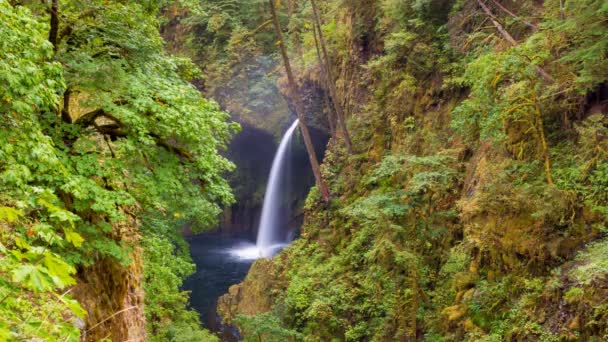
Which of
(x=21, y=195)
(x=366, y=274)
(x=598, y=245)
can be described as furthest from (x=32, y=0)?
(x=366, y=274)

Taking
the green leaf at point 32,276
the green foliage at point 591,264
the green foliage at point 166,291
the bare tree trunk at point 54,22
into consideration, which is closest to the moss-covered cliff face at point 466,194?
the green foliage at point 591,264

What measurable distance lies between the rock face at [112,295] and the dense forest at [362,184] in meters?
0.04

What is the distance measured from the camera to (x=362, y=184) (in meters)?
15.2

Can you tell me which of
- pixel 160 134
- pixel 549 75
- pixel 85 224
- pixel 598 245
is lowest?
pixel 598 245

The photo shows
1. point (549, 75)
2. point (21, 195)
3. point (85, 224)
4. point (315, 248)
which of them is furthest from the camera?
point (315, 248)

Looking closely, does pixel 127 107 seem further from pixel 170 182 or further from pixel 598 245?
pixel 598 245

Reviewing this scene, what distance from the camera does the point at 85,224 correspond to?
242 inches

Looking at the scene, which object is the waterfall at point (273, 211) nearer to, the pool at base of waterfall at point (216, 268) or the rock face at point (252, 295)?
the pool at base of waterfall at point (216, 268)

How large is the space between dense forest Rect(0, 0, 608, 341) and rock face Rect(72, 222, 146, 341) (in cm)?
4

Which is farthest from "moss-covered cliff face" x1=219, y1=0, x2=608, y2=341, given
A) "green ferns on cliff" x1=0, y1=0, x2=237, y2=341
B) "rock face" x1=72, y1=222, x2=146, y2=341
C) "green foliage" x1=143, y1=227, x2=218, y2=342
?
"rock face" x1=72, y1=222, x2=146, y2=341

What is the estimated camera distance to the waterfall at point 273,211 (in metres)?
25.2

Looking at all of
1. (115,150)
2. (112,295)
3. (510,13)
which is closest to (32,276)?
(115,150)

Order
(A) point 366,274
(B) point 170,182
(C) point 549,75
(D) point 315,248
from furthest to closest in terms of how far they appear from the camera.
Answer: (D) point 315,248, (A) point 366,274, (C) point 549,75, (B) point 170,182

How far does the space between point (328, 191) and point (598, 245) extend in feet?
35.4
